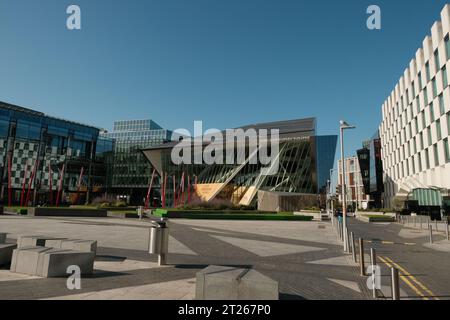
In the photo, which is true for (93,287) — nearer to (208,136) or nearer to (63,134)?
(208,136)

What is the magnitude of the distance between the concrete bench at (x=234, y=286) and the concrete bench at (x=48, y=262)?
156 inches

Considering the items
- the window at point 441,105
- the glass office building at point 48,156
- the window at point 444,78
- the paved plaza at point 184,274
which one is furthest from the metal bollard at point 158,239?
the glass office building at point 48,156

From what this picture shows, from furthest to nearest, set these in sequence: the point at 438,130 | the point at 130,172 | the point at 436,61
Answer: the point at 130,172 → the point at 436,61 → the point at 438,130

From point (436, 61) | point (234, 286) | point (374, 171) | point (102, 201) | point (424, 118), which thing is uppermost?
point (436, 61)

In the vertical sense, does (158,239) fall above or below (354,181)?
below

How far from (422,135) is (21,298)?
49.0 meters

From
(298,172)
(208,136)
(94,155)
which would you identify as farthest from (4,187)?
(298,172)

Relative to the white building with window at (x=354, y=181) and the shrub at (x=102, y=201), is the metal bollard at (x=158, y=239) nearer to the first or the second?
the shrub at (x=102, y=201)

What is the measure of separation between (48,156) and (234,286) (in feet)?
285

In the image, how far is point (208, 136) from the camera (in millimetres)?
70125

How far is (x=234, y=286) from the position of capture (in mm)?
5098

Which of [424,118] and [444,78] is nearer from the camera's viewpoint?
[444,78]

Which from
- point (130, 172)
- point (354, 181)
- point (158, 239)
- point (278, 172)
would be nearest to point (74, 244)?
point (158, 239)
